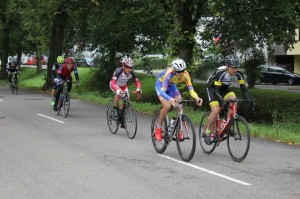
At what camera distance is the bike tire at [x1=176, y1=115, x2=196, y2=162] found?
8602 mm

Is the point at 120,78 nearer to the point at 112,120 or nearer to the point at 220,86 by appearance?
the point at 112,120

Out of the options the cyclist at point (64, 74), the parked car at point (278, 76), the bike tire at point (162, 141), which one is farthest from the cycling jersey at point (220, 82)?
the parked car at point (278, 76)

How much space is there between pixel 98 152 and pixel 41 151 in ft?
3.66

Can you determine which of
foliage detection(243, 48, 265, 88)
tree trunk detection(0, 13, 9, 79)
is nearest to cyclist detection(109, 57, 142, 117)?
foliage detection(243, 48, 265, 88)

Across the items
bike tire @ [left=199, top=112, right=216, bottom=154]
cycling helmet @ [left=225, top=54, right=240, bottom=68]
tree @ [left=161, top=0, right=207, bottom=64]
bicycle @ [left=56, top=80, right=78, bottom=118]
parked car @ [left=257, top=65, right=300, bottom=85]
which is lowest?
bike tire @ [left=199, top=112, right=216, bottom=154]

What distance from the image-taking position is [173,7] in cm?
2044

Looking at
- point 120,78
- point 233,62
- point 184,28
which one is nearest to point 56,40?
point 184,28

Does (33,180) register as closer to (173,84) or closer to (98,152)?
(98,152)

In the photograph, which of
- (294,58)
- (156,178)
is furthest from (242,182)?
(294,58)

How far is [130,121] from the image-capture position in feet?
38.3

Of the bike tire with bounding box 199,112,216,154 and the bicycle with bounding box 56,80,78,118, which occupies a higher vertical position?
the bicycle with bounding box 56,80,78,118

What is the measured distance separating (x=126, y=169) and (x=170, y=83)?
6.61ft

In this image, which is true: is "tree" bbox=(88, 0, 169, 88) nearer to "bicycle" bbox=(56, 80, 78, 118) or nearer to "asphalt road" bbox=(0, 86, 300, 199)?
"bicycle" bbox=(56, 80, 78, 118)

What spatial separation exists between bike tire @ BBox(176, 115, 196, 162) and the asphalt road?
17 centimetres
